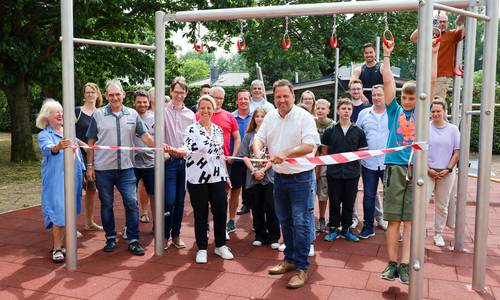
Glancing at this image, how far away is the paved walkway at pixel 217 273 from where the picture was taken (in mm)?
3795

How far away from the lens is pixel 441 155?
5.12 m

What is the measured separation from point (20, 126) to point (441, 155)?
38.3 feet

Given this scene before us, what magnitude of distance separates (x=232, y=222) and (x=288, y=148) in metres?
2.09

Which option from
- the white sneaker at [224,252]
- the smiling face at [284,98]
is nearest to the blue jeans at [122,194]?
the white sneaker at [224,252]

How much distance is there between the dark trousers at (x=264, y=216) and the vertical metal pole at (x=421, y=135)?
200 cm

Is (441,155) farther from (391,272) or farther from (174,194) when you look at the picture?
(174,194)

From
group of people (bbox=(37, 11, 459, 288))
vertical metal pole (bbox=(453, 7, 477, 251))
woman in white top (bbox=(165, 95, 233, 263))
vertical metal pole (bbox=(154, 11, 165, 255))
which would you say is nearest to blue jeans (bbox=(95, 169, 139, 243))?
group of people (bbox=(37, 11, 459, 288))

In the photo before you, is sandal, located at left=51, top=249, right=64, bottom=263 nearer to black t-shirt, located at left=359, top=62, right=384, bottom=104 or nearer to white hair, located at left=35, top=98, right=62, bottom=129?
white hair, located at left=35, top=98, right=62, bottom=129

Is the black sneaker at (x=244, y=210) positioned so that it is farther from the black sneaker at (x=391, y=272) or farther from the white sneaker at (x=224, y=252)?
the black sneaker at (x=391, y=272)

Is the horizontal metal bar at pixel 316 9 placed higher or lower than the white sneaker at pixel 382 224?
higher

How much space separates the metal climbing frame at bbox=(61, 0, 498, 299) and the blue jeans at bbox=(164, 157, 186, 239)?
0.23 metres

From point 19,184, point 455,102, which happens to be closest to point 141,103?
point 455,102

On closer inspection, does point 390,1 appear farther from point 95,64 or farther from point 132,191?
point 95,64

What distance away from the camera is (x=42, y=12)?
10.9m
